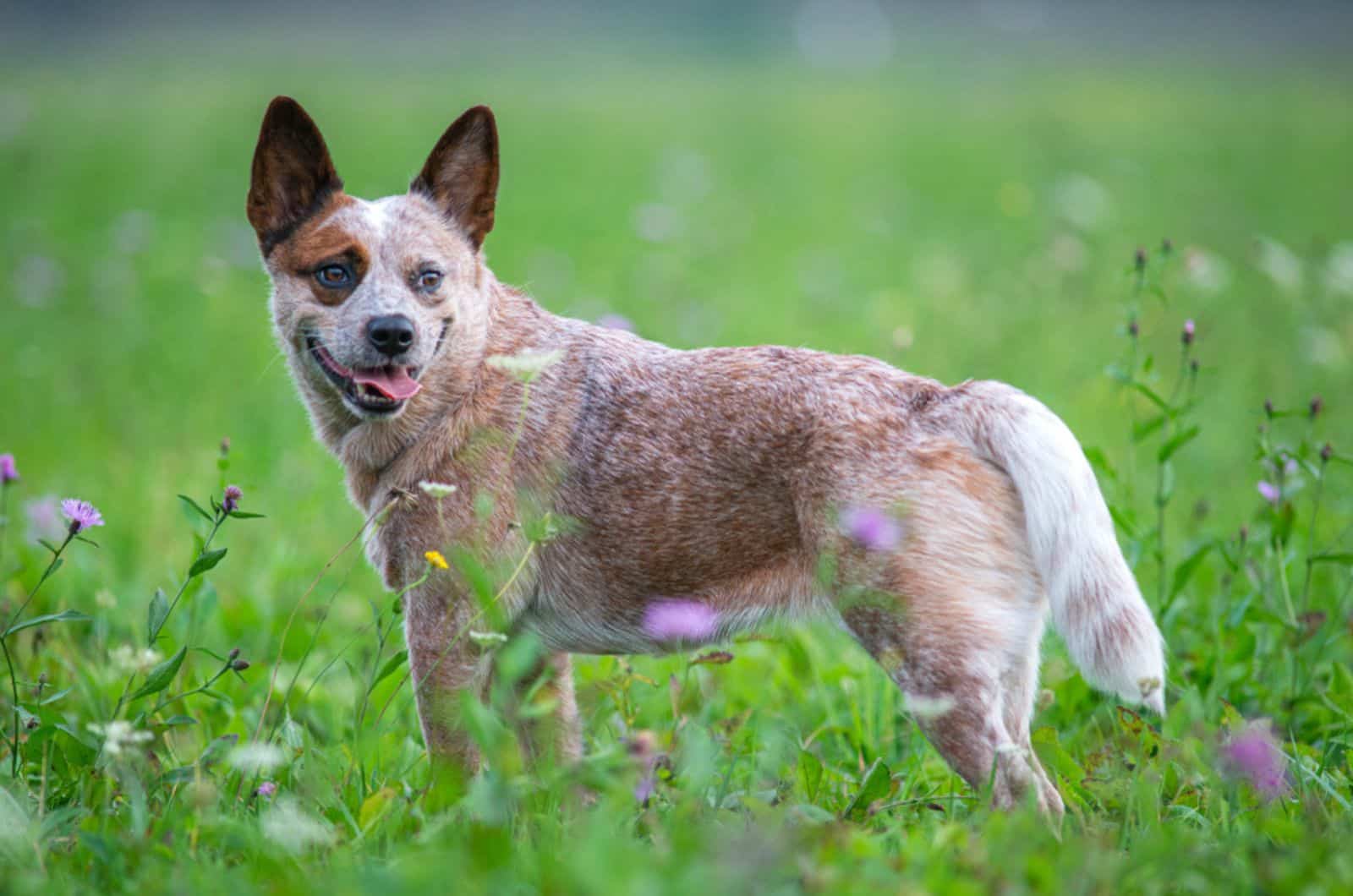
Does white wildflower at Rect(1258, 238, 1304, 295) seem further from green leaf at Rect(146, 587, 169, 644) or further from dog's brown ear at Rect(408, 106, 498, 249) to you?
green leaf at Rect(146, 587, 169, 644)

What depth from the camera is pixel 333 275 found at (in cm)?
336

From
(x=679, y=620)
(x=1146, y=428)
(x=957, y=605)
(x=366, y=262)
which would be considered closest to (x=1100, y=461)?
(x=1146, y=428)

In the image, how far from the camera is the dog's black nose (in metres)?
3.18

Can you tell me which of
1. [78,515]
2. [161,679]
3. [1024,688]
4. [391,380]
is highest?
[391,380]

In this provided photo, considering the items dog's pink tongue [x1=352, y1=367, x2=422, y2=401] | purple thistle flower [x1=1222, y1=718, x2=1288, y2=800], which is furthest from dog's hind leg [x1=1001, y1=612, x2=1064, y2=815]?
dog's pink tongue [x1=352, y1=367, x2=422, y2=401]

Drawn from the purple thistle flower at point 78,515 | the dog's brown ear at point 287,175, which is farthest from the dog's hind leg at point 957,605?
the dog's brown ear at point 287,175

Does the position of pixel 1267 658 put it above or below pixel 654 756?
below

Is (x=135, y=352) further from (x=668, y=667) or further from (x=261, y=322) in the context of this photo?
(x=668, y=667)

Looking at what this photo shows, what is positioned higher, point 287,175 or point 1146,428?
point 287,175

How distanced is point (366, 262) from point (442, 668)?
42.9 inches

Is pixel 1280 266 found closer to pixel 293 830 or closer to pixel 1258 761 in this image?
pixel 1258 761

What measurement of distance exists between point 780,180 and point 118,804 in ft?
41.7

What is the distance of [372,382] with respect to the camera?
323 centimetres

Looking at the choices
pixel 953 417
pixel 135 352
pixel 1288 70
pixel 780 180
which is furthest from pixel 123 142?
pixel 1288 70
